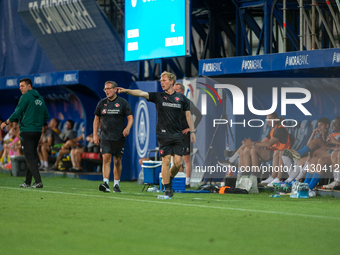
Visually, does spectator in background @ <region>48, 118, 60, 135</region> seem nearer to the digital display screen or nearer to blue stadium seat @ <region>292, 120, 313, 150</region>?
the digital display screen

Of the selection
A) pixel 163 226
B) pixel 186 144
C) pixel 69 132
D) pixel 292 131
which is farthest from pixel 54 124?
pixel 163 226

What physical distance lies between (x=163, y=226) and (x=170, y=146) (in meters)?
3.62

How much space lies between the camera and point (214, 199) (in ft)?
37.3

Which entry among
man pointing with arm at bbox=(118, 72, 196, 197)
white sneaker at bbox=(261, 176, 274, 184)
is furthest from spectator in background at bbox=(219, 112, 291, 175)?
man pointing with arm at bbox=(118, 72, 196, 197)

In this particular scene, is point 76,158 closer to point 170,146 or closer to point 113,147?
point 113,147

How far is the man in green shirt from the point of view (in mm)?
12875

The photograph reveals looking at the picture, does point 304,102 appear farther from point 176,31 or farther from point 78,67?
point 78,67

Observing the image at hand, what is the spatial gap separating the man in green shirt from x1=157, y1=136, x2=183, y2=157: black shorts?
313 centimetres

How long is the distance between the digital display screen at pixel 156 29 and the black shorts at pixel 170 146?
191 inches

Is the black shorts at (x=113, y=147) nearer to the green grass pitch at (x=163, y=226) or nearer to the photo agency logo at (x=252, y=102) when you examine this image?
the green grass pitch at (x=163, y=226)

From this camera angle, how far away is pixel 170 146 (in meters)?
10.9

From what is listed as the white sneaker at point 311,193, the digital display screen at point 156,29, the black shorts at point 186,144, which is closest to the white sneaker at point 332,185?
the white sneaker at point 311,193

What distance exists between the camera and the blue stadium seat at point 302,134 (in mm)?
14172

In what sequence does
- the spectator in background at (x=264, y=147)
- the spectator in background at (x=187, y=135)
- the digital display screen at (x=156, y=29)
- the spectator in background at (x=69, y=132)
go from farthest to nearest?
the spectator in background at (x=69, y=132) < the digital display screen at (x=156, y=29) < the spectator in background at (x=264, y=147) < the spectator in background at (x=187, y=135)
